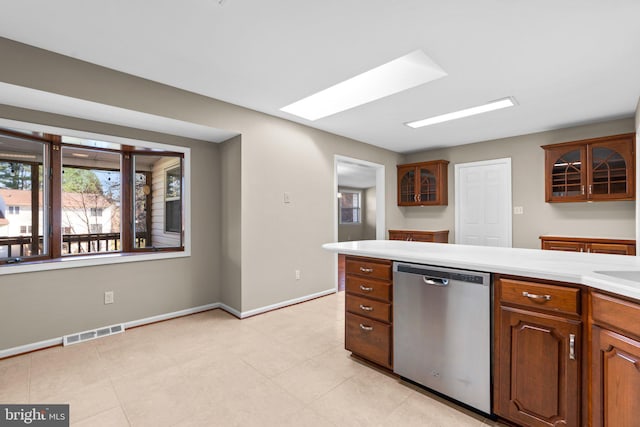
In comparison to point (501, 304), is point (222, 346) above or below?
below

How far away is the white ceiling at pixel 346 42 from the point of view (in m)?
1.81

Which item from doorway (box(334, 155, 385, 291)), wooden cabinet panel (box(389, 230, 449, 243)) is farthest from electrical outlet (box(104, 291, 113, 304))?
doorway (box(334, 155, 385, 291))

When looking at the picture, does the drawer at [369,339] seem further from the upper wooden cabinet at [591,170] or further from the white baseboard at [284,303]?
the upper wooden cabinet at [591,170]

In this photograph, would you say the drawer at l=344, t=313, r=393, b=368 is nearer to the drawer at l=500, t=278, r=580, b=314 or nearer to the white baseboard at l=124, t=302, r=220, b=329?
the drawer at l=500, t=278, r=580, b=314

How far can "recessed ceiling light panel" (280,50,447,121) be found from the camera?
103 inches

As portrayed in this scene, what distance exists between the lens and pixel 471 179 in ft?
16.8

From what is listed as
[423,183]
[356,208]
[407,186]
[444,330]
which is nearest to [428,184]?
[423,183]

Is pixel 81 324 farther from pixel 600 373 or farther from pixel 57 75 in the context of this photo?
pixel 600 373

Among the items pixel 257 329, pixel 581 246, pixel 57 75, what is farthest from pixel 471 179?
pixel 57 75

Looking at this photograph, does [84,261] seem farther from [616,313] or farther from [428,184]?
[428,184]

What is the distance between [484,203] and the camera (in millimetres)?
4984

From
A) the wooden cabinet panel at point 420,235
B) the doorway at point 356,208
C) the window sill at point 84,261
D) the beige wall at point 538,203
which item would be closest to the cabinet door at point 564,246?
the beige wall at point 538,203

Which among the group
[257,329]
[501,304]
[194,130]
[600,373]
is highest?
[194,130]

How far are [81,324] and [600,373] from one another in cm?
387
